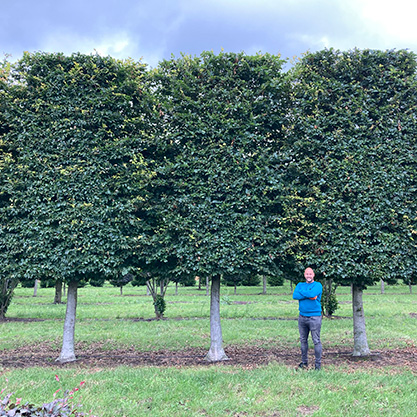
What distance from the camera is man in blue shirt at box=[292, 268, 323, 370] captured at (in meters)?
8.58

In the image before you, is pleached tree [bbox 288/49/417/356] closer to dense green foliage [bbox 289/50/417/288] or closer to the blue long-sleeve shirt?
dense green foliage [bbox 289/50/417/288]

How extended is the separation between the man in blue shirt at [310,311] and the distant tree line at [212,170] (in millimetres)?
942

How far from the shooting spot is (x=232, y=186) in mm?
9695

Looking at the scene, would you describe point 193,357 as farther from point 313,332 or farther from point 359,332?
point 359,332

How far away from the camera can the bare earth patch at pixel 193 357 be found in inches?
376

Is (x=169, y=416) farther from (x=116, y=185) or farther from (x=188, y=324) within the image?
(x=188, y=324)

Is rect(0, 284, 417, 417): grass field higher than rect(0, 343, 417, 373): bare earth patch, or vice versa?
rect(0, 284, 417, 417): grass field

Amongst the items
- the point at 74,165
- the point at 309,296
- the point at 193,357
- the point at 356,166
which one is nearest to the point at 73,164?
the point at 74,165

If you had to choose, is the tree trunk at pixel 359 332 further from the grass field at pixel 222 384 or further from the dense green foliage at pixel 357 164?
the grass field at pixel 222 384

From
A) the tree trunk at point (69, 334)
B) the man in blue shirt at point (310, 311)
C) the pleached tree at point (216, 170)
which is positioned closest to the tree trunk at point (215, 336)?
the pleached tree at point (216, 170)

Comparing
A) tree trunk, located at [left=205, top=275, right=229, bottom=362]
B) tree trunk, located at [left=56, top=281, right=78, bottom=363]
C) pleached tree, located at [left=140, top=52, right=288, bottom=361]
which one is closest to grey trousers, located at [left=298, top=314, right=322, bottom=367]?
pleached tree, located at [left=140, top=52, right=288, bottom=361]

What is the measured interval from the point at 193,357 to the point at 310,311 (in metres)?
3.93

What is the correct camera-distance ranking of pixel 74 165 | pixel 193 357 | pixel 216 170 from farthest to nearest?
pixel 193 357
pixel 74 165
pixel 216 170

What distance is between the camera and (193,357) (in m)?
10.4
